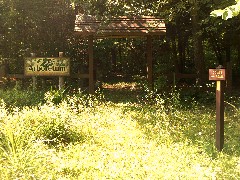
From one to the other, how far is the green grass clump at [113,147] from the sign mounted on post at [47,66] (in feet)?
11.3

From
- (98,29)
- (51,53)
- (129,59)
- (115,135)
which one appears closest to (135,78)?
(129,59)

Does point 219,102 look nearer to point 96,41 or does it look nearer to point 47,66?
point 47,66

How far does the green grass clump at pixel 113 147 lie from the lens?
520 cm

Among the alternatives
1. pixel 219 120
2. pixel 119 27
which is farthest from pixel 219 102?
pixel 119 27

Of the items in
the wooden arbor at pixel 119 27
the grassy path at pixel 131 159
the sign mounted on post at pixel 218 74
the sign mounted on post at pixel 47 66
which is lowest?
the grassy path at pixel 131 159

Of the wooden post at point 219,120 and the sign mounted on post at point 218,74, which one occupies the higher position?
the sign mounted on post at point 218,74

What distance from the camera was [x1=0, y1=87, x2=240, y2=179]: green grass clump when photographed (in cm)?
520

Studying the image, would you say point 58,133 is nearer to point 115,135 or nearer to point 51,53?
point 115,135

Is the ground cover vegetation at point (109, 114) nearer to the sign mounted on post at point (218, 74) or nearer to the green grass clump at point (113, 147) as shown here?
the green grass clump at point (113, 147)

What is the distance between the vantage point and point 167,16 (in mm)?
13172

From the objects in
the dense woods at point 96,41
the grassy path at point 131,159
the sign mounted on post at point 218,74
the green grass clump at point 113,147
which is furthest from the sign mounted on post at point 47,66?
the sign mounted on post at point 218,74

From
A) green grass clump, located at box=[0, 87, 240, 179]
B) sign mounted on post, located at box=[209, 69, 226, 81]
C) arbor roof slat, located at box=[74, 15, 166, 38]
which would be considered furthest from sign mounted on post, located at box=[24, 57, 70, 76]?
sign mounted on post, located at box=[209, 69, 226, 81]

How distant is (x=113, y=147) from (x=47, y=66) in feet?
22.5

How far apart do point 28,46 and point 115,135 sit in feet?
37.2
